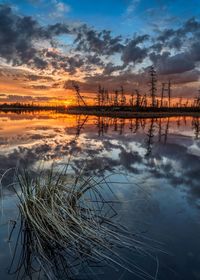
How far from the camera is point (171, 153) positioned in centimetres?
1568

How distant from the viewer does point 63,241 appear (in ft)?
17.4

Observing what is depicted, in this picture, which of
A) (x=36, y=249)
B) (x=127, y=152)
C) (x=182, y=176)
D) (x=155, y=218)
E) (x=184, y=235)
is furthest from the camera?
(x=127, y=152)

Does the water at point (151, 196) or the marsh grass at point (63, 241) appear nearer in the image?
the marsh grass at point (63, 241)

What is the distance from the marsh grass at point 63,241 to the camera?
15.5ft

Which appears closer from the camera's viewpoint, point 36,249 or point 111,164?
point 36,249

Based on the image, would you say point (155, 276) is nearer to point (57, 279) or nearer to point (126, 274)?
point (126, 274)

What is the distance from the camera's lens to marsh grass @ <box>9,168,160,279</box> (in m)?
4.71

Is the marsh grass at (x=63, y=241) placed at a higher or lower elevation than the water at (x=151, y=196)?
higher

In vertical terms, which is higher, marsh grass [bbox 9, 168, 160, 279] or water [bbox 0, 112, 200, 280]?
marsh grass [bbox 9, 168, 160, 279]

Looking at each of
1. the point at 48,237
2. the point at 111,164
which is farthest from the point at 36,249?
the point at 111,164

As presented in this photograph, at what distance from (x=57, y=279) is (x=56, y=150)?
1133 centimetres

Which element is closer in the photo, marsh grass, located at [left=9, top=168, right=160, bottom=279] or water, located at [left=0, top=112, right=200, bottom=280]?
marsh grass, located at [left=9, top=168, right=160, bottom=279]

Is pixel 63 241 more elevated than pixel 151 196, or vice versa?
pixel 63 241

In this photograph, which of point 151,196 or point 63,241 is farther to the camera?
point 151,196
